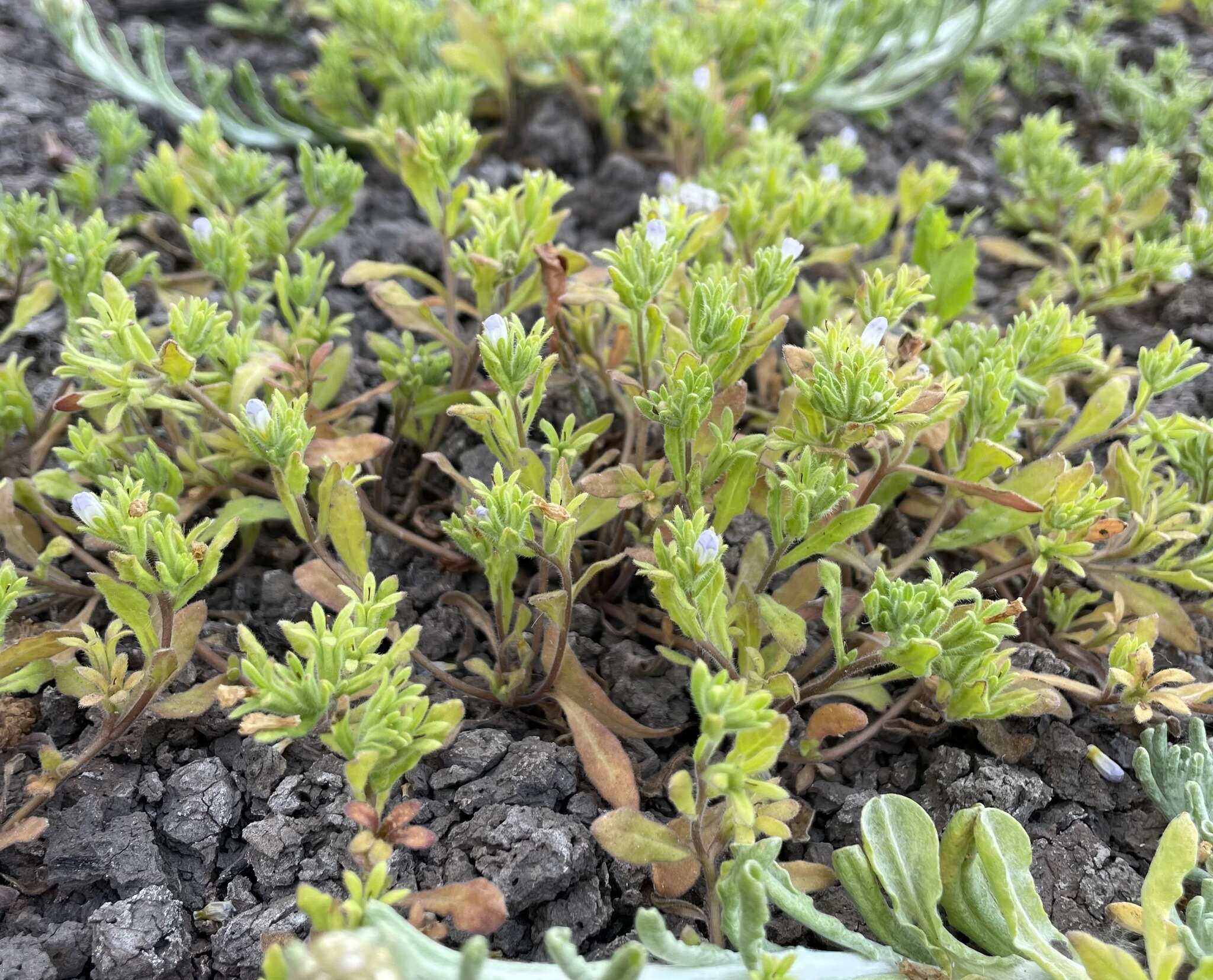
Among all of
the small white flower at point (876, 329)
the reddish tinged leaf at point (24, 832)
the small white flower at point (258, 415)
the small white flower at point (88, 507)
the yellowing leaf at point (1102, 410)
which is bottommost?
the reddish tinged leaf at point (24, 832)

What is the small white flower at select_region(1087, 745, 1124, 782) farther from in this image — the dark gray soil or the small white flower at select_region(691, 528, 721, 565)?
the small white flower at select_region(691, 528, 721, 565)

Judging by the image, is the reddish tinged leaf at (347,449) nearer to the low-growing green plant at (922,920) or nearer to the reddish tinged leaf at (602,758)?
the reddish tinged leaf at (602,758)

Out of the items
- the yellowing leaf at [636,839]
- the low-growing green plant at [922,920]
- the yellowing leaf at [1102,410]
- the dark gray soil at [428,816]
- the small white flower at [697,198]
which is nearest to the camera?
the low-growing green plant at [922,920]

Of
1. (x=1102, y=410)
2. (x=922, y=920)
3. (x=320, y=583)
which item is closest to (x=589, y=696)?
(x=320, y=583)

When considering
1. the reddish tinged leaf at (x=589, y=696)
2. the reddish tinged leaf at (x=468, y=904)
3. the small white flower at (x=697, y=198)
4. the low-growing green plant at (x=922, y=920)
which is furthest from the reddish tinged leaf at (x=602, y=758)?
the small white flower at (x=697, y=198)

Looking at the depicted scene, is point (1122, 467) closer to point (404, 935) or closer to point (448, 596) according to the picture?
point (448, 596)

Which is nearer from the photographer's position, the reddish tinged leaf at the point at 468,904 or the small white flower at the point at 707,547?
the reddish tinged leaf at the point at 468,904

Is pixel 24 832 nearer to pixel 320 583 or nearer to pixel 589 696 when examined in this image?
pixel 320 583
